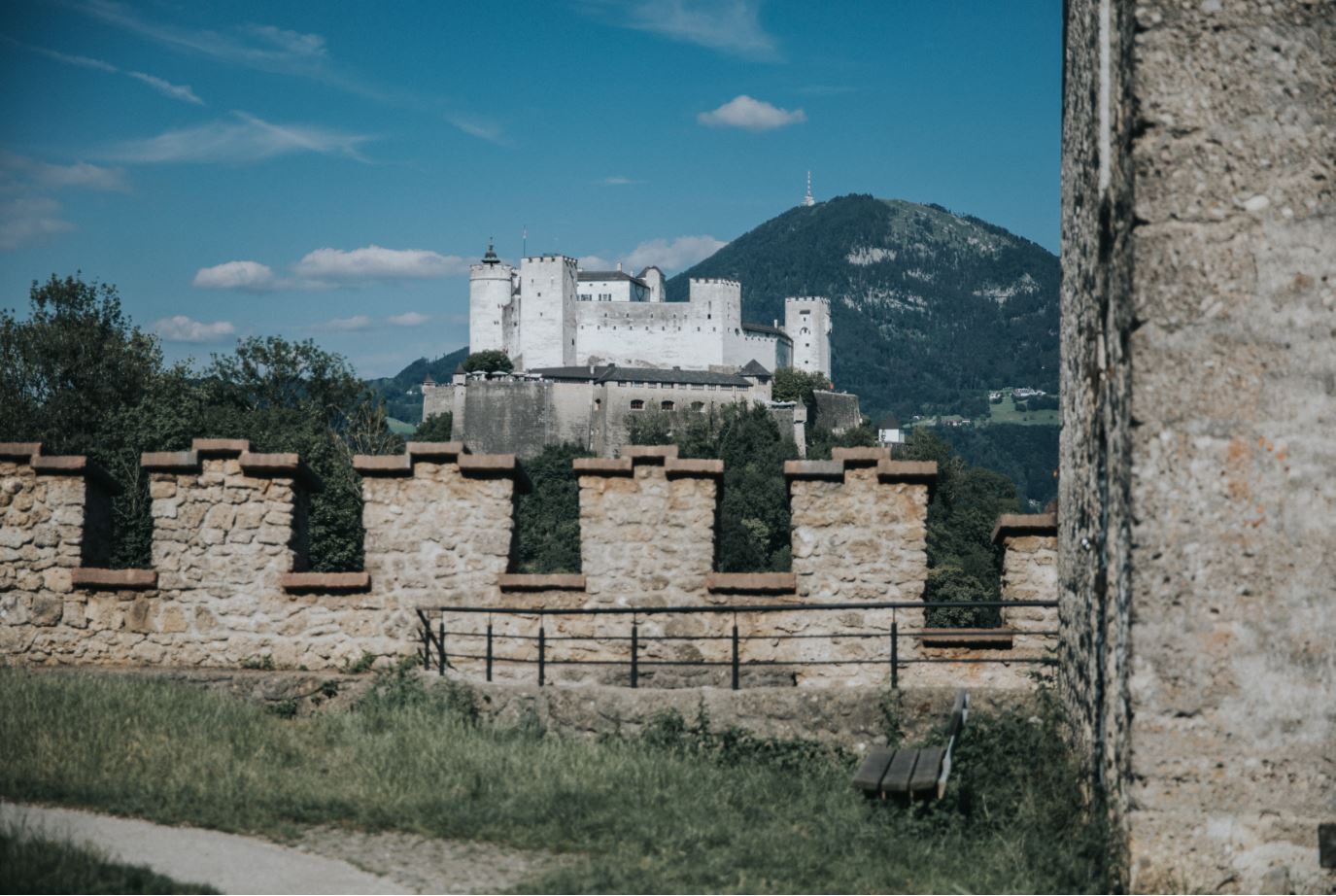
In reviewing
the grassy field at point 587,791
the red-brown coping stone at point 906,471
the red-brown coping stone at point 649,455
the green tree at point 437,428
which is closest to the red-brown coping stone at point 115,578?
the grassy field at point 587,791

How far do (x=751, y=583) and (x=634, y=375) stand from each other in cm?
9243

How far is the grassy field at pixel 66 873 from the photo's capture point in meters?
4.95

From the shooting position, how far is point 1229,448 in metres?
5.50

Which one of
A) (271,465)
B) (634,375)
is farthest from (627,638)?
(634,375)

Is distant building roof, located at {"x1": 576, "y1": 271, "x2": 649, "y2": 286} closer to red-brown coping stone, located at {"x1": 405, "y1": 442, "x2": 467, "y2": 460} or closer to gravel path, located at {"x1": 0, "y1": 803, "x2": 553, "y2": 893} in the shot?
red-brown coping stone, located at {"x1": 405, "y1": 442, "x2": 467, "y2": 460}

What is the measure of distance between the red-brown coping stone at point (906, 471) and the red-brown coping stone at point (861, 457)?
5 centimetres

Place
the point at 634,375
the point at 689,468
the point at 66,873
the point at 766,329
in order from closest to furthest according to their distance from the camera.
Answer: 1. the point at 66,873
2. the point at 689,468
3. the point at 634,375
4. the point at 766,329

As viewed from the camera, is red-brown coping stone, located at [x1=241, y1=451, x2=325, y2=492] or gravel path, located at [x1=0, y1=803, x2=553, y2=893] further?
red-brown coping stone, located at [x1=241, y1=451, x2=325, y2=492]

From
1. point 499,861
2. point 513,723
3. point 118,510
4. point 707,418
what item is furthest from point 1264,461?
point 707,418

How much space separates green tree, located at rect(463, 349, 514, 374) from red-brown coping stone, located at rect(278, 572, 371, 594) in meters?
100

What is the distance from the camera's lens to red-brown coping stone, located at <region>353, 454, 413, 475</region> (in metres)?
9.10

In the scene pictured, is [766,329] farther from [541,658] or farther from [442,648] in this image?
[541,658]

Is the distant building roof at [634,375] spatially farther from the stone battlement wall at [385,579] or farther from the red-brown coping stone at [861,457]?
the red-brown coping stone at [861,457]

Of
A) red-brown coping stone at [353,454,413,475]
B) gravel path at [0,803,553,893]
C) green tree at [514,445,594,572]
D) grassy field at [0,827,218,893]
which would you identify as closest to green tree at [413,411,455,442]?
green tree at [514,445,594,572]
